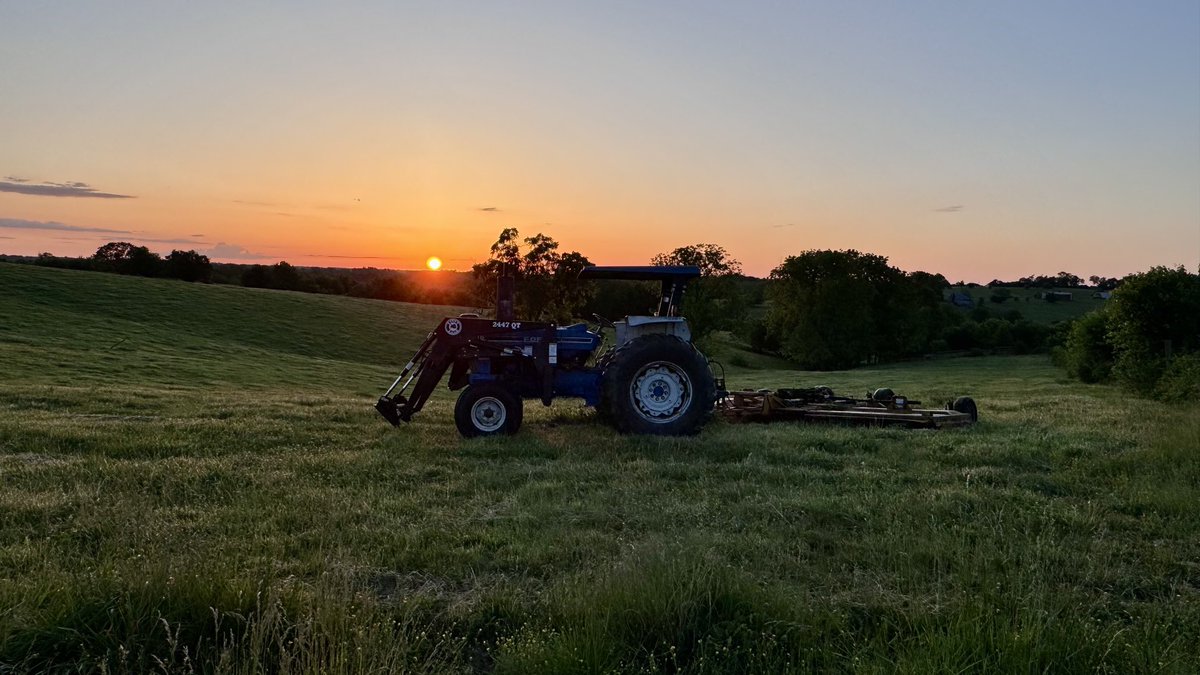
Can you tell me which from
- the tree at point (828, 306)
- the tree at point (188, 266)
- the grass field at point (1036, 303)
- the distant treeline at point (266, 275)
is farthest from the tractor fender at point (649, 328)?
the grass field at point (1036, 303)

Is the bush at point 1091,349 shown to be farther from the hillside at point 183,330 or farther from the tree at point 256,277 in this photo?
the tree at point 256,277

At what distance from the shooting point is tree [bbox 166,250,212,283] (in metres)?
59.0

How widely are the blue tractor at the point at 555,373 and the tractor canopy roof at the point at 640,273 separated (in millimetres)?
14

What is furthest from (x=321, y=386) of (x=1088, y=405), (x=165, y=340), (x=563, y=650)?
(x=563, y=650)

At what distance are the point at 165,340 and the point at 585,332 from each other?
91.1 feet

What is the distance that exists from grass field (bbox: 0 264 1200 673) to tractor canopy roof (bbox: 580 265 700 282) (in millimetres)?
2154

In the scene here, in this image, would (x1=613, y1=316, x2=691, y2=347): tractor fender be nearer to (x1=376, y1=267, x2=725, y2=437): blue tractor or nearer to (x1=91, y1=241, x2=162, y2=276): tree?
(x1=376, y1=267, x2=725, y2=437): blue tractor

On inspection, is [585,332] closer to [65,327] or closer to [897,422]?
[897,422]

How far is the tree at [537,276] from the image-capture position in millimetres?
27984

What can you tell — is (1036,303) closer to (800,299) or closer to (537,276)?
(800,299)

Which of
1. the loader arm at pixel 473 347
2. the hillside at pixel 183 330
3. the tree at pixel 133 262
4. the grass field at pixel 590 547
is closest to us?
the grass field at pixel 590 547

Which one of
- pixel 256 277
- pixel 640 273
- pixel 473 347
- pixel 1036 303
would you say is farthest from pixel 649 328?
pixel 1036 303

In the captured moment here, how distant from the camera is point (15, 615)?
11.6 ft

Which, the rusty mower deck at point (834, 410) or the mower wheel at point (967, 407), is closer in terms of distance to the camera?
the rusty mower deck at point (834, 410)
